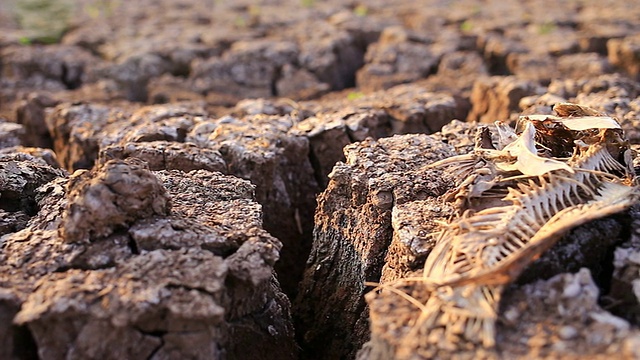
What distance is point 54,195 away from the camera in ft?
7.92

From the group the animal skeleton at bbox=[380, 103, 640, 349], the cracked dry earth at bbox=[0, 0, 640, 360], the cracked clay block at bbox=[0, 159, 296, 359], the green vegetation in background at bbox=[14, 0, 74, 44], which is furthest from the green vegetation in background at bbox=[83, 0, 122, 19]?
the animal skeleton at bbox=[380, 103, 640, 349]

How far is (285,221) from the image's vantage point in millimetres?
3203

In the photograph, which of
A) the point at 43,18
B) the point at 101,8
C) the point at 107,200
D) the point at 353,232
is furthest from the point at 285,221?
the point at 101,8

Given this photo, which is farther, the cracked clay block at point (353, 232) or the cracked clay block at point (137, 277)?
the cracked clay block at point (353, 232)

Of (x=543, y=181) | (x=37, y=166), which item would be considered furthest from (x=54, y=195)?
(x=543, y=181)

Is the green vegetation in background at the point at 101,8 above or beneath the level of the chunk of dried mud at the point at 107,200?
above

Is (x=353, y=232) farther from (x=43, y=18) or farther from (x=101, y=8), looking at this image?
(x=101, y=8)

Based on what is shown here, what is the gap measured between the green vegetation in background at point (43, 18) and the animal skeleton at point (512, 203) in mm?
5117

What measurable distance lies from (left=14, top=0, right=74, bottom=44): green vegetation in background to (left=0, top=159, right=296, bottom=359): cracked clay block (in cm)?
450

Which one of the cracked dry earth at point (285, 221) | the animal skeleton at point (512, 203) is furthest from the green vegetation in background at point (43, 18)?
the animal skeleton at point (512, 203)

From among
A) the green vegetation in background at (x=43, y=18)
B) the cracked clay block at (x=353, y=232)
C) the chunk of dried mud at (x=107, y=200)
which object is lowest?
the cracked clay block at (x=353, y=232)

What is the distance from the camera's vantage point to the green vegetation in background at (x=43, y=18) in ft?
20.7

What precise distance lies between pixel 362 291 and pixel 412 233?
1.29 ft

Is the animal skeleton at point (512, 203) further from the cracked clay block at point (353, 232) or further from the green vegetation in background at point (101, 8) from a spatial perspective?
the green vegetation in background at point (101, 8)
